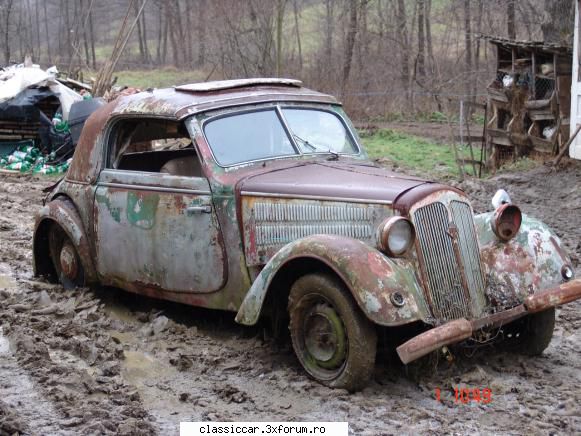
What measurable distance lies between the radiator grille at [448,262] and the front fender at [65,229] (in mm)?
2949

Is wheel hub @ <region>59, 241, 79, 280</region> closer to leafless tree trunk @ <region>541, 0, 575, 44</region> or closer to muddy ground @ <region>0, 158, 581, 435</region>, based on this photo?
muddy ground @ <region>0, 158, 581, 435</region>

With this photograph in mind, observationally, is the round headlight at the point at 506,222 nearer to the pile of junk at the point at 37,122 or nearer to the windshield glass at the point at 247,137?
the windshield glass at the point at 247,137

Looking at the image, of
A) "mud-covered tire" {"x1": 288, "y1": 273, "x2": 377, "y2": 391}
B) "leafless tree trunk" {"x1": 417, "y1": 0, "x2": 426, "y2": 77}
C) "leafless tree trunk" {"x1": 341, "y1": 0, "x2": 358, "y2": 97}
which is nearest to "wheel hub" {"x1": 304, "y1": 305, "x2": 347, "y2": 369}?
"mud-covered tire" {"x1": 288, "y1": 273, "x2": 377, "y2": 391}

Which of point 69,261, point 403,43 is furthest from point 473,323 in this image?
point 403,43

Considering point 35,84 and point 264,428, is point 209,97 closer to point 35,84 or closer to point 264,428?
point 264,428

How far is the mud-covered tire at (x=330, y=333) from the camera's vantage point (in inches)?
173

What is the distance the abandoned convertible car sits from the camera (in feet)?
14.6

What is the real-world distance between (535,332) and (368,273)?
1.44m

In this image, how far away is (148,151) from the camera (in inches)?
274

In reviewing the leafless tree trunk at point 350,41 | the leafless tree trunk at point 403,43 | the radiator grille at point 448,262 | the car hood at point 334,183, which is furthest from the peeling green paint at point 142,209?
the leafless tree trunk at point 403,43

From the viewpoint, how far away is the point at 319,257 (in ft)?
14.7

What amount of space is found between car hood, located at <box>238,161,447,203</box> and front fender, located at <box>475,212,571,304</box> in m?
0.60

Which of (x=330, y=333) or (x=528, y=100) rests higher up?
(x=528, y=100)
